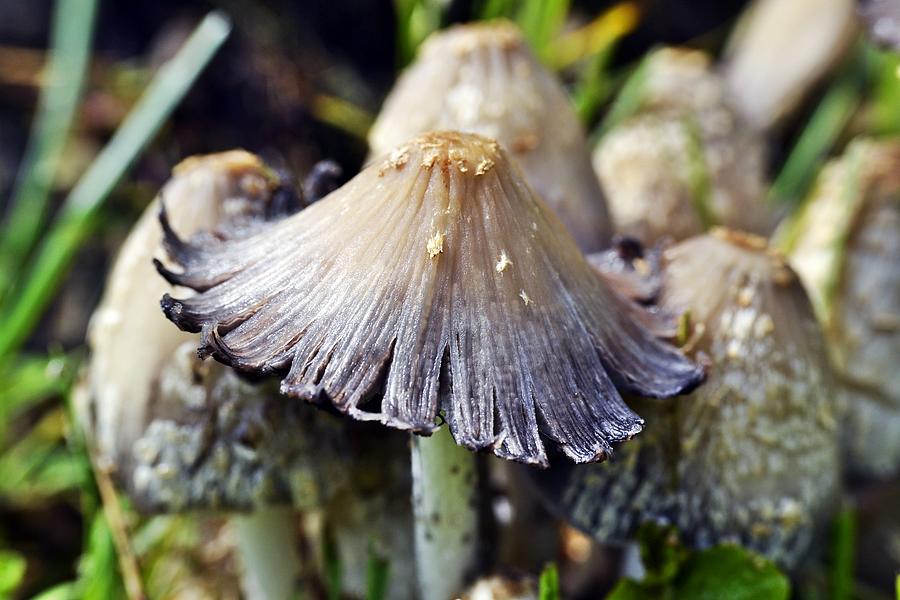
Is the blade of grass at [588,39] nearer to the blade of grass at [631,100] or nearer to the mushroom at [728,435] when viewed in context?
the blade of grass at [631,100]

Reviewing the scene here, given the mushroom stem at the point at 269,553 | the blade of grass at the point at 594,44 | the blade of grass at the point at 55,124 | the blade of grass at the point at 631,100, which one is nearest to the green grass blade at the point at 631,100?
the blade of grass at the point at 631,100

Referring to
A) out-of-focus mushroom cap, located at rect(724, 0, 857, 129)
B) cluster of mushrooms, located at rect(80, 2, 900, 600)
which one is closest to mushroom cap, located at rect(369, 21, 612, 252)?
cluster of mushrooms, located at rect(80, 2, 900, 600)

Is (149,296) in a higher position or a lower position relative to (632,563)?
higher

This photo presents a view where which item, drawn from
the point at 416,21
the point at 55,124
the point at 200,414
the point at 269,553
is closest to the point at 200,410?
the point at 200,414

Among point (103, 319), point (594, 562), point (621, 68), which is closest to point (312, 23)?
point (621, 68)

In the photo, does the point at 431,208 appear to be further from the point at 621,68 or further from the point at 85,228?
the point at 621,68

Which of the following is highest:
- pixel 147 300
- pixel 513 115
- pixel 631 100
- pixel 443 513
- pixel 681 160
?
pixel 631 100

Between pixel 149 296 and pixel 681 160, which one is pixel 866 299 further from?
pixel 149 296

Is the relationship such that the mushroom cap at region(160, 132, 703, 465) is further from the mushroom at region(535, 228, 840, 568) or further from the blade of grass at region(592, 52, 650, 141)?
the blade of grass at region(592, 52, 650, 141)
